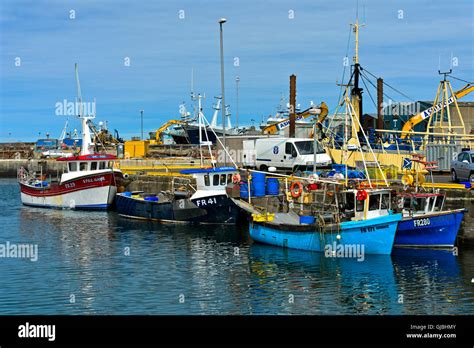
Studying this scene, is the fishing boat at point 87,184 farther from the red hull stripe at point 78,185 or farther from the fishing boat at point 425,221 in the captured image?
the fishing boat at point 425,221

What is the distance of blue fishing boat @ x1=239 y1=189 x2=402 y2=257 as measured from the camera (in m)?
27.2

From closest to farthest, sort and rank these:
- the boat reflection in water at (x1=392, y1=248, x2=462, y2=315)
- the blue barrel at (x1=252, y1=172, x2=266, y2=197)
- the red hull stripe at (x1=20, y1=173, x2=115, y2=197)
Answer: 1. the boat reflection in water at (x1=392, y1=248, x2=462, y2=315)
2. the blue barrel at (x1=252, y1=172, x2=266, y2=197)
3. the red hull stripe at (x1=20, y1=173, x2=115, y2=197)

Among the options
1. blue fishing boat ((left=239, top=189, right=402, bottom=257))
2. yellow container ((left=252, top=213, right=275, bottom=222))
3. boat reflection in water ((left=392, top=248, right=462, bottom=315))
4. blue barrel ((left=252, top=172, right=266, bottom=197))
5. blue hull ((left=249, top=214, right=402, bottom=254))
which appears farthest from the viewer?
blue barrel ((left=252, top=172, right=266, bottom=197))

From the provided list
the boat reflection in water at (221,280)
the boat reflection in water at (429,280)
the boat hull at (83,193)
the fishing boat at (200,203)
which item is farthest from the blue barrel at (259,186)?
the boat hull at (83,193)

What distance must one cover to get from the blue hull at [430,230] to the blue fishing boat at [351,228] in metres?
1.17

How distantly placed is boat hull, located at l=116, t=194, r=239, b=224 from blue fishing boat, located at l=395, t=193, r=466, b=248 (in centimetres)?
1187

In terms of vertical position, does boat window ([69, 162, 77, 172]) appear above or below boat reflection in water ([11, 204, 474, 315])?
above

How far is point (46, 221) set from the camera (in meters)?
43.8

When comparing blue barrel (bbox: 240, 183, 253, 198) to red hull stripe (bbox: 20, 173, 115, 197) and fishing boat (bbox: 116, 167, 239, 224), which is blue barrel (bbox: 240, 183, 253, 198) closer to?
fishing boat (bbox: 116, 167, 239, 224)

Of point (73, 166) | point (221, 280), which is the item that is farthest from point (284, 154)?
point (221, 280)

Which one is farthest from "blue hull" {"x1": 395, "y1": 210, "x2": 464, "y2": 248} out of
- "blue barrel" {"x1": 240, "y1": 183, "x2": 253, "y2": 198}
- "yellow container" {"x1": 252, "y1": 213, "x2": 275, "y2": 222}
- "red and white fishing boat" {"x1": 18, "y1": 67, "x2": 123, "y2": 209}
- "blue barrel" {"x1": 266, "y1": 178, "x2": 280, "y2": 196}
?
Answer: "red and white fishing boat" {"x1": 18, "y1": 67, "x2": 123, "y2": 209}

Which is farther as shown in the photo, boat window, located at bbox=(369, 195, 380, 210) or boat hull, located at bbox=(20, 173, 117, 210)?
boat hull, located at bbox=(20, 173, 117, 210)

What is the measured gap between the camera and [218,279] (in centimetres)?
2458

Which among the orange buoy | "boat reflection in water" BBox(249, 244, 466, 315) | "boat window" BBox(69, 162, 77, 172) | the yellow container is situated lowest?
"boat reflection in water" BBox(249, 244, 466, 315)
